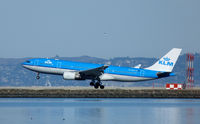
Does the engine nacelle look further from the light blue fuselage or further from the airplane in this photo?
the light blue fuselage

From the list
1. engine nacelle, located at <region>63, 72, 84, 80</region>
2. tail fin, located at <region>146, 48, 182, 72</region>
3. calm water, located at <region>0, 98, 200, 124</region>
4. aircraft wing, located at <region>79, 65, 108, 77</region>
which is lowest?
calm water, located at <region>0, 98, 200, 124</region>

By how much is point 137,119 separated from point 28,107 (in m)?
14.0

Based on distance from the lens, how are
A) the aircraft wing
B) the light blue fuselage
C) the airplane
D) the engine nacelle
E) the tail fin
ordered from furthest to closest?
the tail fin, the light blue fuselage, the airplane, the aircraft wing, the engine nacelle

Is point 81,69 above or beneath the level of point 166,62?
beneath

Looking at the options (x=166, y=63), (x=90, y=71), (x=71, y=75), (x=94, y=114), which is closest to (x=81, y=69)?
(x=90, y=71)

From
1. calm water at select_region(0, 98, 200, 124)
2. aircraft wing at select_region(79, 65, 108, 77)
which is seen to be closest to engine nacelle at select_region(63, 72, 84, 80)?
aircraft wing at select_region(79, 65, 108, 77)

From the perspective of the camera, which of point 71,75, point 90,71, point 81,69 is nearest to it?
point 71,75

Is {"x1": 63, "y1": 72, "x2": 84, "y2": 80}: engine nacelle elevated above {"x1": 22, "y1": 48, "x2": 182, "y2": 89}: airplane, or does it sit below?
below

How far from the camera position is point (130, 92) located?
7900 cm

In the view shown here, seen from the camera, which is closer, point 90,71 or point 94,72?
point 90,71

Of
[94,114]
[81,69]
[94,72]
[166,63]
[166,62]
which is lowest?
[94,114]

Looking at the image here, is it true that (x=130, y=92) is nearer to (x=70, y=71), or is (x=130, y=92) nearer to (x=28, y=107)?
(x=70, y=71)

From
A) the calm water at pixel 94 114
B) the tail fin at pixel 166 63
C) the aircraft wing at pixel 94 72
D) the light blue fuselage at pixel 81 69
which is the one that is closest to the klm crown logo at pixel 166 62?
the tail fin at pixel 166 63

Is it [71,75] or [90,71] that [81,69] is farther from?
[71,75]
